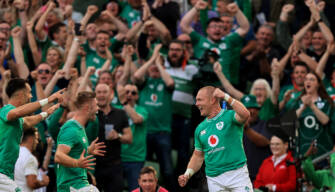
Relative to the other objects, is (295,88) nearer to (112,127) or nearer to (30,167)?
(112,127)

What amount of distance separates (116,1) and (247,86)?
3423 millimetres

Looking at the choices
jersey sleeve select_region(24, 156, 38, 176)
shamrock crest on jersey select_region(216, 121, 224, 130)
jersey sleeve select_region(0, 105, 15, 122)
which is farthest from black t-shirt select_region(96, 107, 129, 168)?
shamrock crest on jersey select_region(216, 121, 224, 130)

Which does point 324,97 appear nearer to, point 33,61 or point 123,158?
point 123,158

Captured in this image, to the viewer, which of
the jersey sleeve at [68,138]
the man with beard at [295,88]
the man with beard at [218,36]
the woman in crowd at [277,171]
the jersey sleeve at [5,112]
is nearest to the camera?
the jersey sleeve at [5,112]

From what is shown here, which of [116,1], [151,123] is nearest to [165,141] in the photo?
[151,123]

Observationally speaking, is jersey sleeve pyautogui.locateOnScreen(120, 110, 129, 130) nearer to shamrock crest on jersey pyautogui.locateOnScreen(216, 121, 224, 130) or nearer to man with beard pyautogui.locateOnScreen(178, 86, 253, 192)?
man with beard pyautogui.locateOnScreen(178, 86, 253, 192)

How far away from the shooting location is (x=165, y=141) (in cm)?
1302

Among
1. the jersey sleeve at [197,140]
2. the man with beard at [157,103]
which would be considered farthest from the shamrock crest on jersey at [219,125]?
the man with beard at [157,103]

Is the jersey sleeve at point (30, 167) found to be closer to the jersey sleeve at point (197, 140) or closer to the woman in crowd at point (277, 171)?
the jersey sleeve at point (197, 140)

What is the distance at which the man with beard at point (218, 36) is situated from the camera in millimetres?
14009

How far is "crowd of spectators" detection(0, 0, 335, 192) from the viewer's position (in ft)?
38.4

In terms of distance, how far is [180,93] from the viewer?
1373cm

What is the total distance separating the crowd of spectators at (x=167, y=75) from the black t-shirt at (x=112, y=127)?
0.02 metres

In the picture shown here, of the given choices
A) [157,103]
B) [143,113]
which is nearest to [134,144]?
[143,113]
